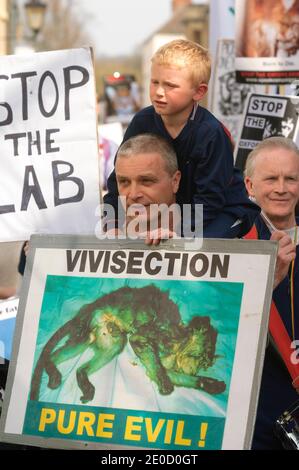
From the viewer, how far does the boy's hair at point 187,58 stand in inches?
183

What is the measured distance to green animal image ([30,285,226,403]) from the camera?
12.1 ft

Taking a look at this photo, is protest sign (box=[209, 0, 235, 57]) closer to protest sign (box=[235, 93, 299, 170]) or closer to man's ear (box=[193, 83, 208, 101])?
protest sign (box=[235, 93, 299, 170])

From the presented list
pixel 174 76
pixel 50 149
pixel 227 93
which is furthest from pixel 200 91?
pixel 227 93

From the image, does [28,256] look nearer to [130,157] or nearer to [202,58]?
[130,157]

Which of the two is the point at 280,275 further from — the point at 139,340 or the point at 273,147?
the point at 273,147

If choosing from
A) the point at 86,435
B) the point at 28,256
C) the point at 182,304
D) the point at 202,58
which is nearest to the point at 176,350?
the point at 182,304

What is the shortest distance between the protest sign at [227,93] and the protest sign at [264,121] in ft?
5.80

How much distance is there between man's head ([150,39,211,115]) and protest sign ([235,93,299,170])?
120 inches

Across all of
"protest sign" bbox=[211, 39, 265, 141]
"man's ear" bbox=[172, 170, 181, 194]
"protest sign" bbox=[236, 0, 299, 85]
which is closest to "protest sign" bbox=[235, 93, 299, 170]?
"protest sign" bbox=[236, 0, 299, 85]

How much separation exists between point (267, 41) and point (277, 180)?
157 inches

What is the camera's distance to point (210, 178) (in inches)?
180

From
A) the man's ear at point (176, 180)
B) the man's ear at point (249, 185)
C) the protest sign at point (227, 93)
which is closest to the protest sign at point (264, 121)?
the protest sign at point (227, 93)

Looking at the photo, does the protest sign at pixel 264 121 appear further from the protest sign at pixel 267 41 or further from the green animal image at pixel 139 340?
the green animal image at pixel 139 340

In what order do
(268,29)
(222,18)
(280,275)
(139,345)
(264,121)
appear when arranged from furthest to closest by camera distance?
(222,18)
(268,29)
(264,121)
(280,275)
(139,345)
